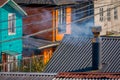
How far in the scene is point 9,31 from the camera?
94.9 ft

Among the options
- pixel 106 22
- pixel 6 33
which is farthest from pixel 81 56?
pixel 106 22

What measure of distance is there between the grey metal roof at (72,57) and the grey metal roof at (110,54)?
547mm

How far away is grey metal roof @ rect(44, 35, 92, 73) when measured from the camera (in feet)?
57.8

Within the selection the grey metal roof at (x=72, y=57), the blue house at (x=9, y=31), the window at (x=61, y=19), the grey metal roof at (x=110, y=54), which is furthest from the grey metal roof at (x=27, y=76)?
the window at (x=61, y=19)

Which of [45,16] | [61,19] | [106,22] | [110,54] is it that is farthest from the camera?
[106,22]

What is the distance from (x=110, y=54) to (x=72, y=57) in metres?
1.50

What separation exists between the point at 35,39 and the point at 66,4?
3664 millimetres

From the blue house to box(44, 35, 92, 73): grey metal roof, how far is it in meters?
9.03

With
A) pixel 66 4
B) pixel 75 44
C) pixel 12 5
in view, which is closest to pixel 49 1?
pixel 66 4

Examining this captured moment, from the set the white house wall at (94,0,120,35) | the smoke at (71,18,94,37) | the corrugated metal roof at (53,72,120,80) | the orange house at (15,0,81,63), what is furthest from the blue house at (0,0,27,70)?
the corrugated metal roof at (53,72,120,80)

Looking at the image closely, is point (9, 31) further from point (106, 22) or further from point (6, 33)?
point (106, 22)

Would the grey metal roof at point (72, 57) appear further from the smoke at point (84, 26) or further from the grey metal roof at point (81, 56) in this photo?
the smoke at point (84, 26)

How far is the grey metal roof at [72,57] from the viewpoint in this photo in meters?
17.6

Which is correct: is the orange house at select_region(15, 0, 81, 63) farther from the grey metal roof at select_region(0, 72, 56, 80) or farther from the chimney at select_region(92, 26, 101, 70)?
the grey metal roof at select_region(0, 72, 56, 80)
